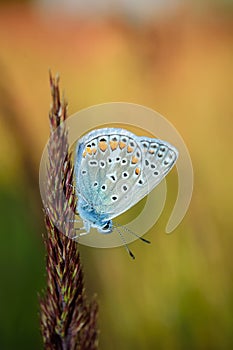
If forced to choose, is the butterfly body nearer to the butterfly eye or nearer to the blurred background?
the butterfly eye

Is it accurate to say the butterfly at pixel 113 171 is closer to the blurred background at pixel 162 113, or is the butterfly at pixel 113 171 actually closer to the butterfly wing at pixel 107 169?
the butterfly wing at pixel 107 169

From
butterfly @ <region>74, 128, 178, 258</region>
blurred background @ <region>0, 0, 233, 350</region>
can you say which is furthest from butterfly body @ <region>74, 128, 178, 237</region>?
blurred background @ <region>0, 0, 233, 350</region>

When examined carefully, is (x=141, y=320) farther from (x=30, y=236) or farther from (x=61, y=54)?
(x=61, y=54)

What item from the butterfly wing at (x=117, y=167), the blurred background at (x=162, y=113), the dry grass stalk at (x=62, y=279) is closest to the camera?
the dry grass stalk at (x=62, y=279)

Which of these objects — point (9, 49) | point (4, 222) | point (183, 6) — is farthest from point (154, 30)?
point (9, 49)

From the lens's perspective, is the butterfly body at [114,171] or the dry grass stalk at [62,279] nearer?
the dry grass stalk at [62,279]

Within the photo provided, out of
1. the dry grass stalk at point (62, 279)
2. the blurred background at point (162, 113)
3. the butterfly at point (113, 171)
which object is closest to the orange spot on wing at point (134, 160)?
the butterfly at point (113, 171)

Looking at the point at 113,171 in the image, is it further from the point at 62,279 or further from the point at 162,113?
the point at 162,113

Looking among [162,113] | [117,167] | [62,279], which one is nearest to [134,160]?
[117,167]
